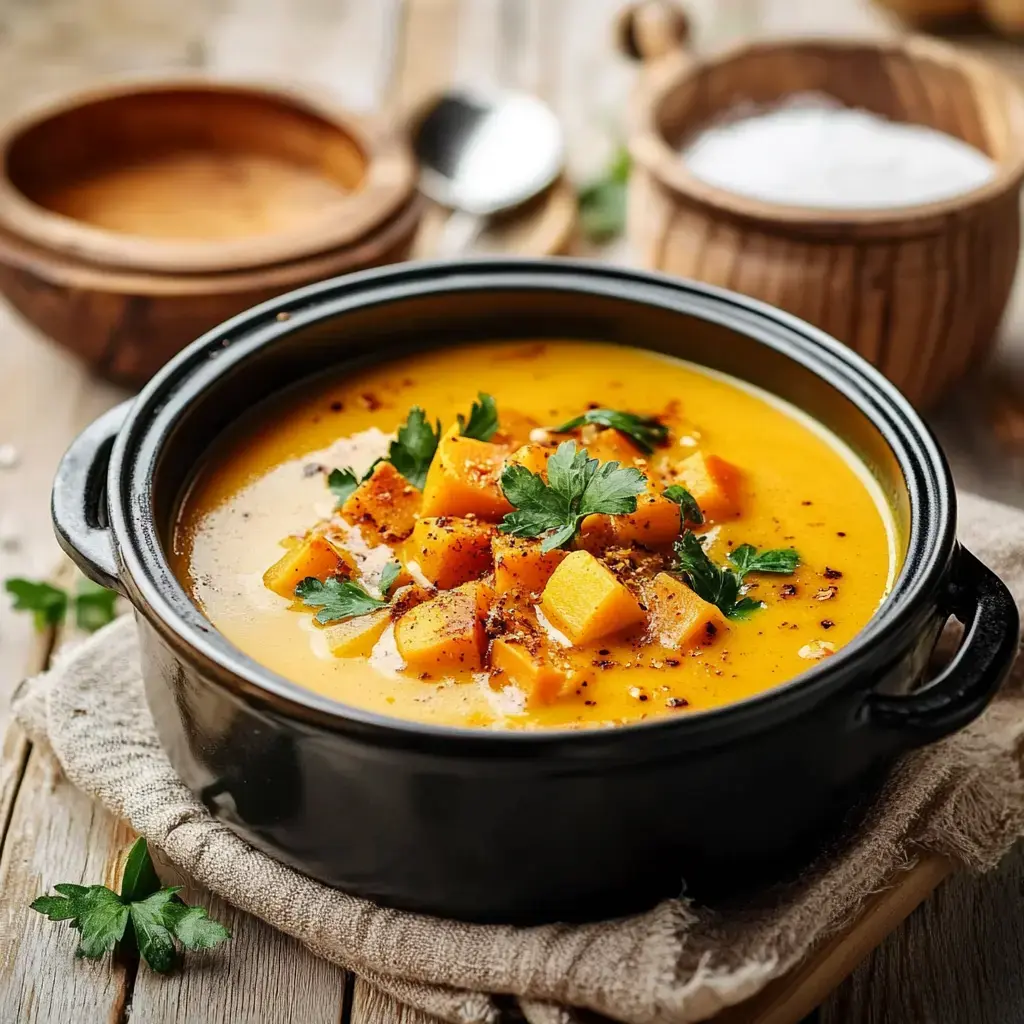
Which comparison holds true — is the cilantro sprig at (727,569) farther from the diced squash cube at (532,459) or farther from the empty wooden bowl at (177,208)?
the empty wooden bowl at (177,208)

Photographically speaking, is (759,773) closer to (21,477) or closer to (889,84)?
(21,477)

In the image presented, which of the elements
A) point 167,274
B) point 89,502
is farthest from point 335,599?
point 167,274

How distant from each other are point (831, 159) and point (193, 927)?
240 centimetres

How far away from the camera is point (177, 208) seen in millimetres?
3689

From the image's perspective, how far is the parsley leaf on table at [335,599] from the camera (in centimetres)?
206

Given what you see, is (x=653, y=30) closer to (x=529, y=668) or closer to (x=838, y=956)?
(x=529, y=668)

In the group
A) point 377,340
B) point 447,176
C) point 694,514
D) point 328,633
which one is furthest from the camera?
point 447,176

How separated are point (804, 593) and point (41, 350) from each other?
7.28 ft

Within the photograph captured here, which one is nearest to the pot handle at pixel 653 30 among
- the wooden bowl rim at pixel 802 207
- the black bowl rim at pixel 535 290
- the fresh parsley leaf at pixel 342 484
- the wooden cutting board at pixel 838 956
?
the wooden bowl rim at pixel 802 207

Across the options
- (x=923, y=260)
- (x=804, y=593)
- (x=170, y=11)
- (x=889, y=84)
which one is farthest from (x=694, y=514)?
(x=170, y=11)

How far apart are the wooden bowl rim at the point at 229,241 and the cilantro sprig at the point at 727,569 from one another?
4.75 ft

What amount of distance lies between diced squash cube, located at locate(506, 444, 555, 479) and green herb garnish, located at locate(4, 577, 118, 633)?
88 cm

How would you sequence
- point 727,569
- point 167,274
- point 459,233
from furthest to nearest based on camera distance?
point 459,233, point 167,274, point 727,569

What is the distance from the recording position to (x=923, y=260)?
307 cm
